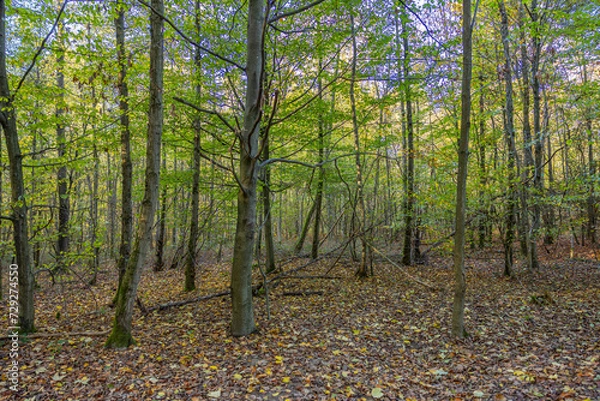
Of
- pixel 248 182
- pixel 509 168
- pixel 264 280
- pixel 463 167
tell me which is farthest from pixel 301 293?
pixel 509 168

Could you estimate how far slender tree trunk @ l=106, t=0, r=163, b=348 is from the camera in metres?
4.76

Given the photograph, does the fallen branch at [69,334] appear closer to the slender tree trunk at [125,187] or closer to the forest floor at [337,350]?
the forest floor at [337,350]

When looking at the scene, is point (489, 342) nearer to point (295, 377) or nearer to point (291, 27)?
point (295, 377)

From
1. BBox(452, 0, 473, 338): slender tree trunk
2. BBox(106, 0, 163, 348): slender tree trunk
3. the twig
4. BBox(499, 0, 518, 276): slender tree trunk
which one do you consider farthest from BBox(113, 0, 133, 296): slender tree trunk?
BBox(499, 0, 518, 276): slender tree trunk

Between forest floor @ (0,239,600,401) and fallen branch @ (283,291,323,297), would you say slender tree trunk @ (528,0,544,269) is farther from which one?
fallen branch @ (283,291,323,297)

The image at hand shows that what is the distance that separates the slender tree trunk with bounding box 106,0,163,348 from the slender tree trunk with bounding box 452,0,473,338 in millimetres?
4725

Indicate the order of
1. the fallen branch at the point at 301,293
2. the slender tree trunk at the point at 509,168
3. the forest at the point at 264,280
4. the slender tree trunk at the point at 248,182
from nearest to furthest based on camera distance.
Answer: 1. the forest at the point at 264,280
2. the slender tree trunk at the point at 248,182
3. the fallen branch at the point at 301,293
4. the slender tree trunk at the point at 509,168

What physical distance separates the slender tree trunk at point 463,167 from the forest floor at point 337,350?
526 millimetres

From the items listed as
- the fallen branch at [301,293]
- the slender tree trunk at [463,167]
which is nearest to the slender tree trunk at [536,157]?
the slender tree trunk at [463,167]

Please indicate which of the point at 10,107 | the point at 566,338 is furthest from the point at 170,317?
the point at 566,338

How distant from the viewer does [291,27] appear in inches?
328

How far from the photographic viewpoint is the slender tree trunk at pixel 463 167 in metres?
4.84

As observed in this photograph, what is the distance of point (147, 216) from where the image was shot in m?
4.79

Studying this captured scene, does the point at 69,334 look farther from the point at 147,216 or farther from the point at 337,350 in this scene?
the point at 337,350
